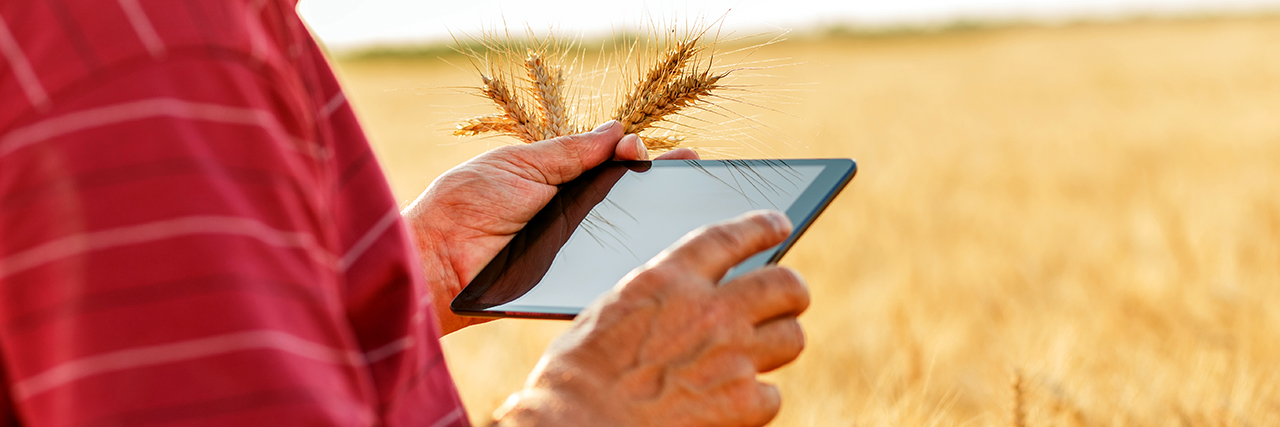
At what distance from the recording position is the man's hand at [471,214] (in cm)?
108

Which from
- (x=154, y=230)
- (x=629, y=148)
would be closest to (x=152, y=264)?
(x=154, y=230)

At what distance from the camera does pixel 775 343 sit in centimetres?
63

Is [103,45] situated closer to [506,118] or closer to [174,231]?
[174,231]

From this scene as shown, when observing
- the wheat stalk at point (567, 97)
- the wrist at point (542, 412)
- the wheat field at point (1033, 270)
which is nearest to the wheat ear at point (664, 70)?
the wheat stalk at point (567, 97)

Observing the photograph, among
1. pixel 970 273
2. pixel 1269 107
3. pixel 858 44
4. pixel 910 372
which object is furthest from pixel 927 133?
pixel 858 44

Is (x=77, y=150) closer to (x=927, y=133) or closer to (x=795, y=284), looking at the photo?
(x=795, y=284)

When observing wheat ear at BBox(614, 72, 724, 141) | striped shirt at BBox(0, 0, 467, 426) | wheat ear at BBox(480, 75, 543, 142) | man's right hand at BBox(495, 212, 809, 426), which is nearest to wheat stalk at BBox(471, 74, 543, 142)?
wheat ear at BBox(480, 75, 543, 142)

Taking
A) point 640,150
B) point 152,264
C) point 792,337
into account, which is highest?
point 152,264

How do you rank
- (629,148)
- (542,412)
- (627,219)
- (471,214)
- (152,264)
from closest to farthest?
(152,264) → (542,412) → (627,219) → (629,148) → (471,214)

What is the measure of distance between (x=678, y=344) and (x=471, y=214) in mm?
574

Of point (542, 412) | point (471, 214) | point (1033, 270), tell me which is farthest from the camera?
point (1033, 270)

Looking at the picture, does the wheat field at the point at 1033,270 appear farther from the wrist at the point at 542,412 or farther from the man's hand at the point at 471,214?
the wrist at the point at 542,412

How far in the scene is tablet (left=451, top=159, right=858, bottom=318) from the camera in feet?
2.65

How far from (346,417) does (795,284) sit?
13.5 inches
